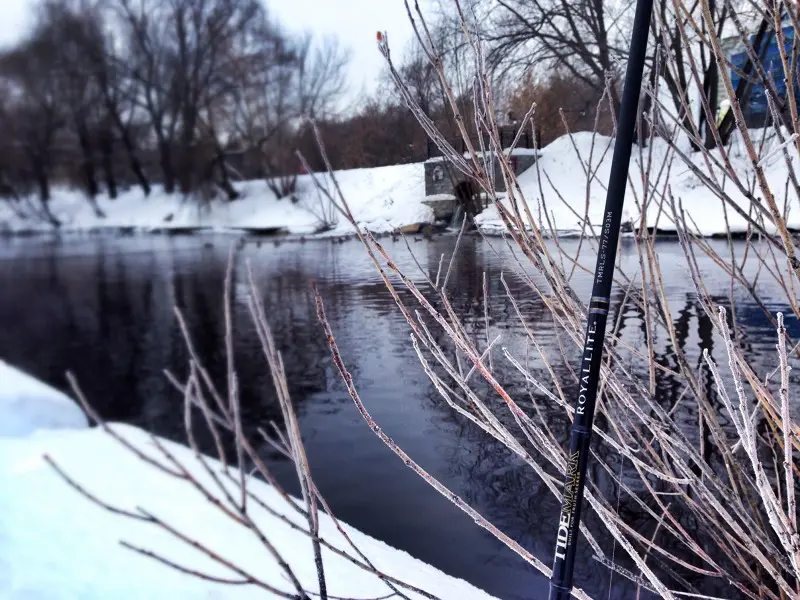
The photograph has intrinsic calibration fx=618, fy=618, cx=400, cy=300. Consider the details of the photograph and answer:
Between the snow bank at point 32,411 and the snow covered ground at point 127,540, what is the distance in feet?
0.43

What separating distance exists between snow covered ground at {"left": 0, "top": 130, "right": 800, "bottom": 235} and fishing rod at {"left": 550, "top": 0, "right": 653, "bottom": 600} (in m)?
0.31

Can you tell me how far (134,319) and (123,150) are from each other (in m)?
15.8

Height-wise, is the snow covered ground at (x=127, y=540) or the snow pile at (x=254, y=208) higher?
the snow pile at (x=254, y=208)

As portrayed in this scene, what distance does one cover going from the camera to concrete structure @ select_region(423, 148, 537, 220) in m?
1.99

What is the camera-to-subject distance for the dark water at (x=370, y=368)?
8.54 feet

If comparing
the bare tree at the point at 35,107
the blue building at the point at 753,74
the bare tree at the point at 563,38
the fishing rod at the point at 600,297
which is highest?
the bare tree at the point at 35,107

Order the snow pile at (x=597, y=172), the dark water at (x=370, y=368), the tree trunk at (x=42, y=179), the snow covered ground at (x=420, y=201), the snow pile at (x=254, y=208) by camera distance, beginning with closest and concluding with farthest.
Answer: the snow pile at (x=597, y=172)
the snow covered ground at (x=420, y=201)
the snow pile at (x=254, y=208)
the dark water at (x=370, y=368)
the tree trunk at (x=42, y=179)

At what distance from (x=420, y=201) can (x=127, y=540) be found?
1687 millimetres

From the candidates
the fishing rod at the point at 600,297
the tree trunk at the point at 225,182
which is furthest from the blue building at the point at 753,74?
the tree trunk at the point at 225,182

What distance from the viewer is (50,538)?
229cm

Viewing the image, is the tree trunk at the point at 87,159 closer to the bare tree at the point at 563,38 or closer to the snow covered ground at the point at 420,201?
the snow covered ground at the point at 420,201

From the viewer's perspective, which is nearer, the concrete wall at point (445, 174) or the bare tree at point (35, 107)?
the concrete wall at point (445, 174)

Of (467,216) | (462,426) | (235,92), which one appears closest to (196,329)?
(462,426)

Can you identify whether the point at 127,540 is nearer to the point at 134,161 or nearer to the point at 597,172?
the point at 597,172
